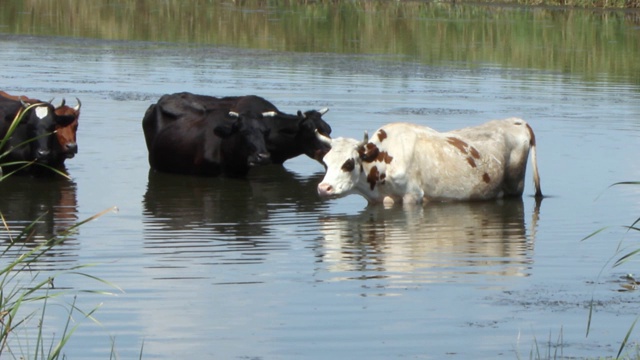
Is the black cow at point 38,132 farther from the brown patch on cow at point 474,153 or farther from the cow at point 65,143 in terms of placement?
the brown patch on cow at point 474,153

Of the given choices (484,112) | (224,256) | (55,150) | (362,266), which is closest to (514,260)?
(362,266)

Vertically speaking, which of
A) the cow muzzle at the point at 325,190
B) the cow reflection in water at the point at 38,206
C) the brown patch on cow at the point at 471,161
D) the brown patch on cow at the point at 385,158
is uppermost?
the brown patch on cow at the point at 385,158

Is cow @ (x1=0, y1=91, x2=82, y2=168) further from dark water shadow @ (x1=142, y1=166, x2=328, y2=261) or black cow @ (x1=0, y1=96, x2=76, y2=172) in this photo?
dark water shadow @ (x1=142, y1=166, x2=328, y2=261)

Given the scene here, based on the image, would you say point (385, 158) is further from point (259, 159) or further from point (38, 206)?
point (38, 206)

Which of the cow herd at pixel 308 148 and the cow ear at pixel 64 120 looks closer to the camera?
the cow herd at pixel 308 148

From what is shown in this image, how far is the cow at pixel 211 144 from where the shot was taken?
1550 centimetres

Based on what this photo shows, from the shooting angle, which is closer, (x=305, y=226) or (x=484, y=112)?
(x=305, y=226)

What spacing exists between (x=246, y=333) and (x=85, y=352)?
0.96 metres

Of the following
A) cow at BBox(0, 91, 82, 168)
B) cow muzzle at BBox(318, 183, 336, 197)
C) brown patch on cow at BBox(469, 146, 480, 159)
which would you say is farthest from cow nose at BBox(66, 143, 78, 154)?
brown patch on cow at BBox(469, 146, 480, 159)

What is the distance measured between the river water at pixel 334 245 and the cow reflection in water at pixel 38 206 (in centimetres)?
5

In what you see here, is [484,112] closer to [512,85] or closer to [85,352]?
[512,85]

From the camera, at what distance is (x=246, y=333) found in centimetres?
807

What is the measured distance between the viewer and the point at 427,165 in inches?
534

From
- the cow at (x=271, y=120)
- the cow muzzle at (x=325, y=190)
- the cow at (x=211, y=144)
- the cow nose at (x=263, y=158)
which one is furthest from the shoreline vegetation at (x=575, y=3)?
the cow muzzle at (x=325, y=190)
